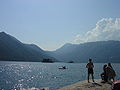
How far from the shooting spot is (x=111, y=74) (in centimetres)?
2550

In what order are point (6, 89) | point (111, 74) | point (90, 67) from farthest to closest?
point (6, 89) < point (90, 67) < point (111, 74)

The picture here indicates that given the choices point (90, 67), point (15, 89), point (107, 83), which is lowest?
point (15, 89)

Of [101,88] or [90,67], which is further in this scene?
[90,67]

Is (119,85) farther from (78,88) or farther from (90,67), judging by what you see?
(90,67)

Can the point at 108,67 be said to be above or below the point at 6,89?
above

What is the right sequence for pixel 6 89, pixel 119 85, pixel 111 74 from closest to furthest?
pixel 119 85, pixel 111 74, pixel 6 89

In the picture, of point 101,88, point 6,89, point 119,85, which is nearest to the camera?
point 119,85

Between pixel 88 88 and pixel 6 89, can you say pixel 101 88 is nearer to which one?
pixel 88 88

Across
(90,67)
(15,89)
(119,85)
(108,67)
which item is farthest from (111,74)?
(15,89)

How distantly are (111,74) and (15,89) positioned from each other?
2722cm

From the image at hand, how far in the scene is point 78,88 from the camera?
2450cm

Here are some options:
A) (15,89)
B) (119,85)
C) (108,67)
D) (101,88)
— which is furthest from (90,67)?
(15,89)

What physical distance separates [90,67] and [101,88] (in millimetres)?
4831

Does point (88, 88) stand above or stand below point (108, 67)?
below
